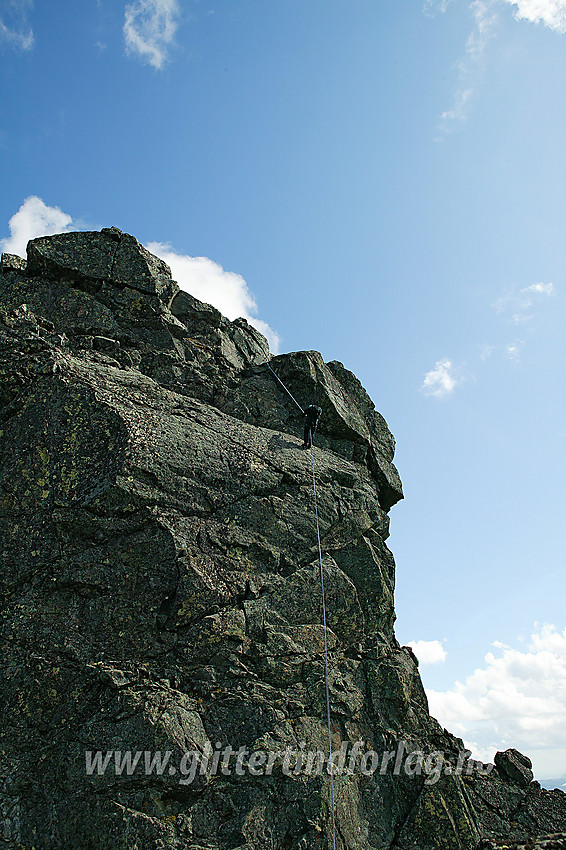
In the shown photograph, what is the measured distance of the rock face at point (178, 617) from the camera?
378 inches

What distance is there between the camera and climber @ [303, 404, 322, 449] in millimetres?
15453

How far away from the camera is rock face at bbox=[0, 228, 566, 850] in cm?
961

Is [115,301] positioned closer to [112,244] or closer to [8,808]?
[112,244]

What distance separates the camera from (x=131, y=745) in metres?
9.59

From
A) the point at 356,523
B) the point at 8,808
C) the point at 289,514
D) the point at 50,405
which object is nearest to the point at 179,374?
Result: the point at 50,405

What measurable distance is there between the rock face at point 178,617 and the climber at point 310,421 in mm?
557

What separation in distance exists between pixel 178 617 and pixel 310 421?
6.61m

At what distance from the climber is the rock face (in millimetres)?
557

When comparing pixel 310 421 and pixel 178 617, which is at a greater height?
pixel 310 421

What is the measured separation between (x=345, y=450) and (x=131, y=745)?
10.2 meters

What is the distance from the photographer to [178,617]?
11.3 meters

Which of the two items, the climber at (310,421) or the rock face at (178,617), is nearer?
the rock face at (178,617)

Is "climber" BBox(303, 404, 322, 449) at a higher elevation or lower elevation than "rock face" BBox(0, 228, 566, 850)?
higher

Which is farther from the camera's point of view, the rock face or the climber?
the climber
